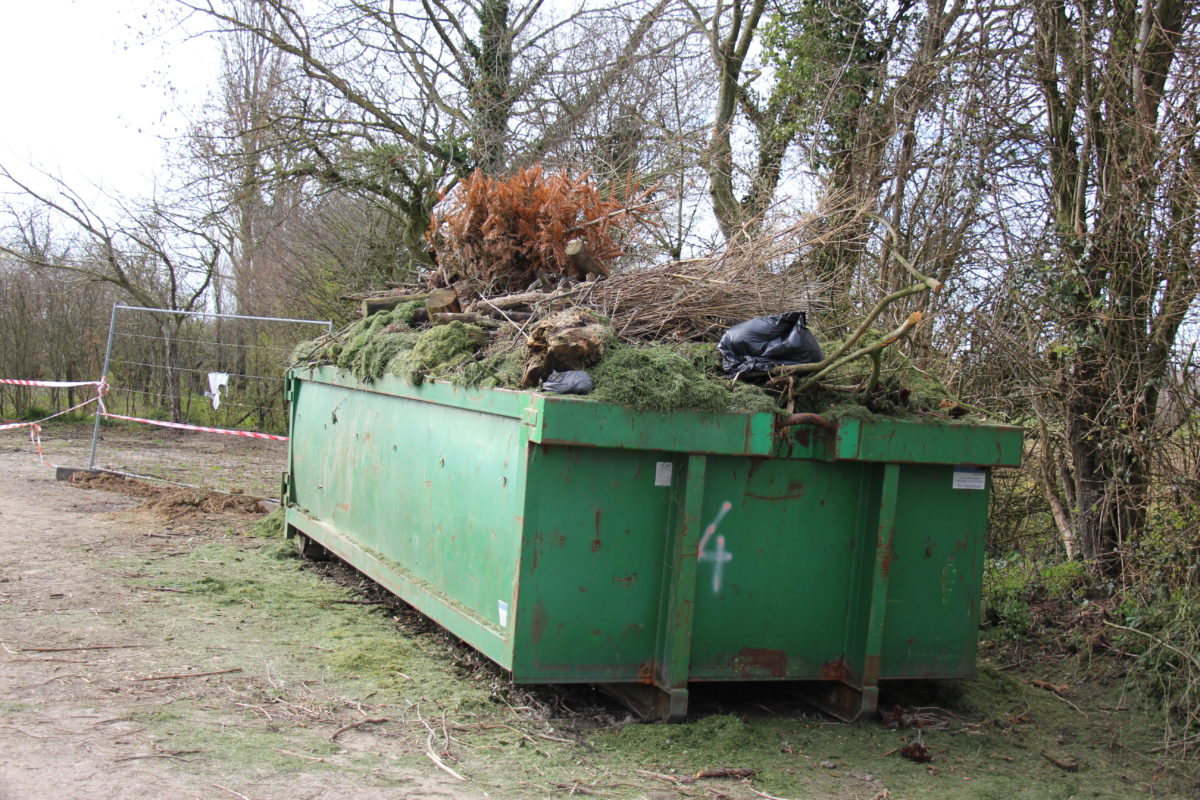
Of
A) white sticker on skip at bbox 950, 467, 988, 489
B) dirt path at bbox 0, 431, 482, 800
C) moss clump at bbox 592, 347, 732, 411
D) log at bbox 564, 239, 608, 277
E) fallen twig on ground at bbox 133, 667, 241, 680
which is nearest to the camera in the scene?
dirt path at bbox 0, 431, 482, 800

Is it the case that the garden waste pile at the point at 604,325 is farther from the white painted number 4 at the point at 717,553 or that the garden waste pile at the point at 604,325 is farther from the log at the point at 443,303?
the white painted number 4 at the point at 717,553

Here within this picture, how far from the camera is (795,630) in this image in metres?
4.58

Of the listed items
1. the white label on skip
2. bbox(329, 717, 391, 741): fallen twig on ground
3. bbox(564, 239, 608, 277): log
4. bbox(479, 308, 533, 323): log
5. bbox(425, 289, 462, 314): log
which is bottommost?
bbox(329, 717, 391, 741): fallen twig on ground

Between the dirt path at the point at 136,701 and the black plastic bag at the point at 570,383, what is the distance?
4.99 ft

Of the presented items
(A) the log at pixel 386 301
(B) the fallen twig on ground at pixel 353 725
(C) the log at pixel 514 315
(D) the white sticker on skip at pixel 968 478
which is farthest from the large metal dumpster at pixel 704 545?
(A) the log at pixel 386 301

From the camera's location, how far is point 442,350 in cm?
530

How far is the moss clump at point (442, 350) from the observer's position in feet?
17.0

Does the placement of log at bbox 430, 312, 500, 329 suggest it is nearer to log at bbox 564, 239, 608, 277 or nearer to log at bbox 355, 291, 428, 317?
log at bbox 564, 239, 608, 277

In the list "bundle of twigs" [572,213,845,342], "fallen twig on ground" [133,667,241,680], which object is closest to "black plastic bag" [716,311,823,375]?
"bundle of twigs" [572,213,845,342]

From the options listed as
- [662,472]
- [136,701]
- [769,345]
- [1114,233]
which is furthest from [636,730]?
[1114,233]

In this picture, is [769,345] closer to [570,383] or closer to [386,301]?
[570,383]

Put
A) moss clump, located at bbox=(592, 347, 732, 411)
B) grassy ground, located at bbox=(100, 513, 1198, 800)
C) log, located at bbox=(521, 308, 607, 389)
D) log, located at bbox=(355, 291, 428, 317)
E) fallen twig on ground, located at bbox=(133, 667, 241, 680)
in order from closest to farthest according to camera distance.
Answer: grassy ground, located at bbox=(100, 513, 1198, 800) < moss clump, located at bbox=(592, 347, 732, 411) < log, located at bbox=(521, 308, 607, 389) < fallen twig on ground, located at bbox=(133, 667, 241, 680) < log, located at bbox=(355, 291, 428, 317)

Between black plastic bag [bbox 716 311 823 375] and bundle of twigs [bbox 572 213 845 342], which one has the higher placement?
bundle of twigs [bbox 572 213 845 342]

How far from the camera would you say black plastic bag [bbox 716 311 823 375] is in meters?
4.61
